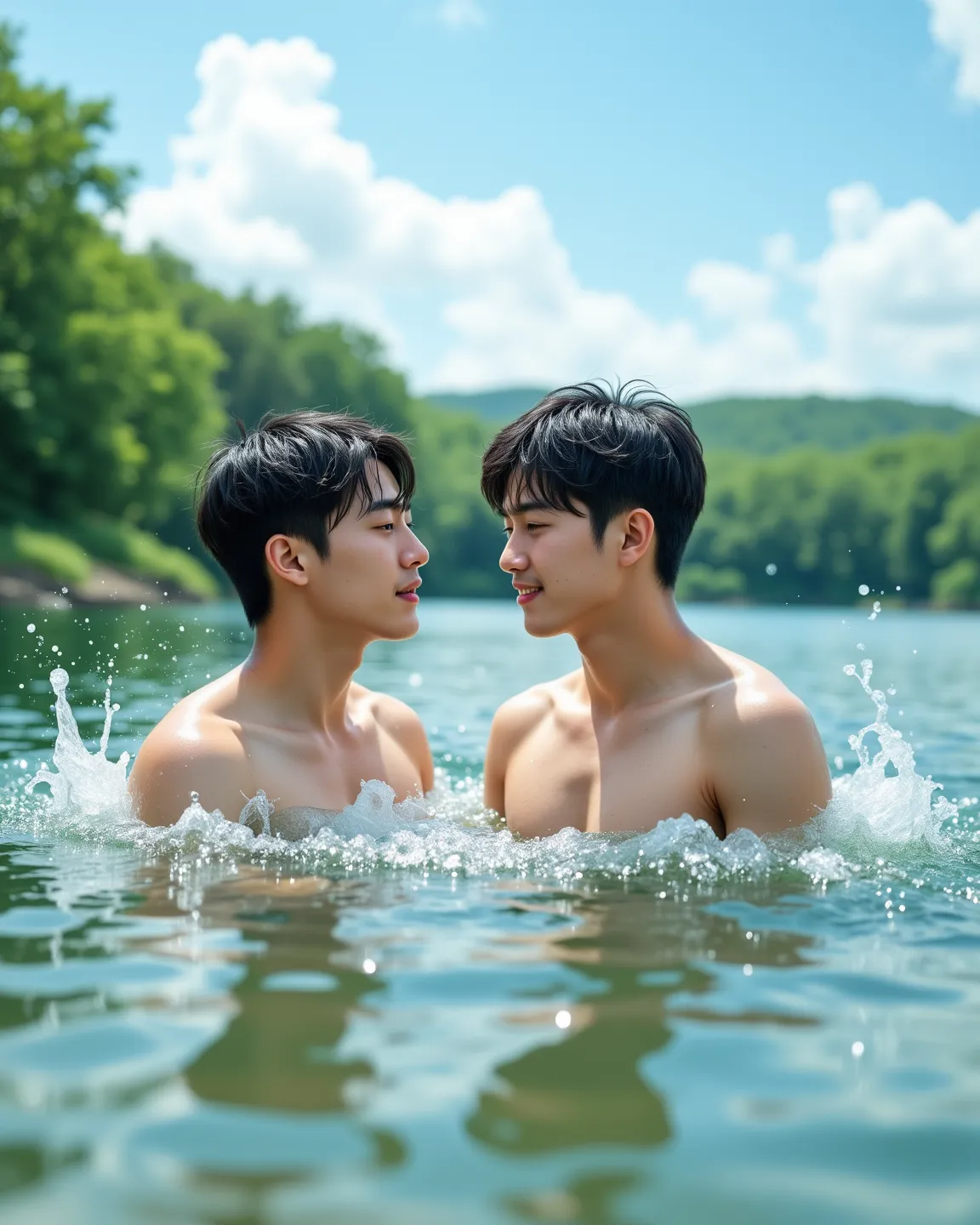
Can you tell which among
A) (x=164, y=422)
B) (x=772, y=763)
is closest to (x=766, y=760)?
(x=772, y=763)

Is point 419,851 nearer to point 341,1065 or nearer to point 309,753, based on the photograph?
point 309,753

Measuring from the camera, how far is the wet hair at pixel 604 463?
515 cm

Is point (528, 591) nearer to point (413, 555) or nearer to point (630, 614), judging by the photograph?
point (630, 614)

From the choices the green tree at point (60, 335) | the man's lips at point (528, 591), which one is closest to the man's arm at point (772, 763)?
the man's lips at point (528, 591)

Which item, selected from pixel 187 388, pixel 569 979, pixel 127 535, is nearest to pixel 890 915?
pixel 569 979

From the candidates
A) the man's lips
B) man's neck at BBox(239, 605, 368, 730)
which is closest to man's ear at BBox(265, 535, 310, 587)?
man's neck at BBox(239, 605, 368, 730)

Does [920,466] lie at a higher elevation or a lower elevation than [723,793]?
higher

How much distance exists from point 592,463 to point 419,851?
156cm

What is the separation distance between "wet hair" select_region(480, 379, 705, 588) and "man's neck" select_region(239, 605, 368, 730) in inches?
34.0

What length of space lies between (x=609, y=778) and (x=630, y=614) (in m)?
0.63

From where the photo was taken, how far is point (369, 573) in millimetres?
5465

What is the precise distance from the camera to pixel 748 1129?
8.62ft

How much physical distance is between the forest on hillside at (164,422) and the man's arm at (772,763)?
5.49 feet

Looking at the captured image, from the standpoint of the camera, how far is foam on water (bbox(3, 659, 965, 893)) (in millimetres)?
4750
